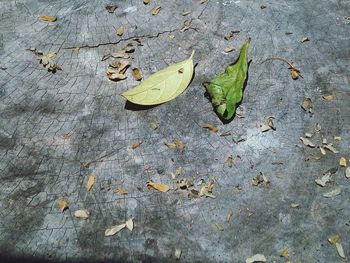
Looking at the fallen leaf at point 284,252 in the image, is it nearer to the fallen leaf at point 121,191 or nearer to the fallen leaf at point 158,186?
the fallen leaf at point 158,186

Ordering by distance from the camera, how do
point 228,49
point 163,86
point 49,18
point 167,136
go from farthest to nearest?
1. point 49,18
2. point 228,49
3. point 163,86
4. point 167,136

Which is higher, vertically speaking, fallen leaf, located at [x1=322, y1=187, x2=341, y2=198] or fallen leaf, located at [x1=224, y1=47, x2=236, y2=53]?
fallen leaf, located at [x1=224, y1=47, x2=236, y2=53]

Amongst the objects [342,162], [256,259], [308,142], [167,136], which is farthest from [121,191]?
[342,162]

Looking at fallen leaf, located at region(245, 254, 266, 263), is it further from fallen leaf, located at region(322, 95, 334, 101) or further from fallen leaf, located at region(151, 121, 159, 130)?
fallen leaf, located at region(322, 95, 334, 101)

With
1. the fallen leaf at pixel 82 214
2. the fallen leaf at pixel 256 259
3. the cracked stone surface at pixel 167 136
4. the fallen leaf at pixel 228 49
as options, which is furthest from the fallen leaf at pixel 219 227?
the fallen leaf at pixel 228 49

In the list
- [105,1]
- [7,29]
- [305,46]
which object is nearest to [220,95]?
[305,46]

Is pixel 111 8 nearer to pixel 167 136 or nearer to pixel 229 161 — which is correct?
pixel 167 136

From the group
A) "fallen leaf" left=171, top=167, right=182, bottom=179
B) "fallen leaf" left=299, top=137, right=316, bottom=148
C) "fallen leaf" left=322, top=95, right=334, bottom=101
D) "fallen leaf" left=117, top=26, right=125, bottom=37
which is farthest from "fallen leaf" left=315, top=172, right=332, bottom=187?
"fallen leaf" left=117, top=26, right=125, bottom=37
